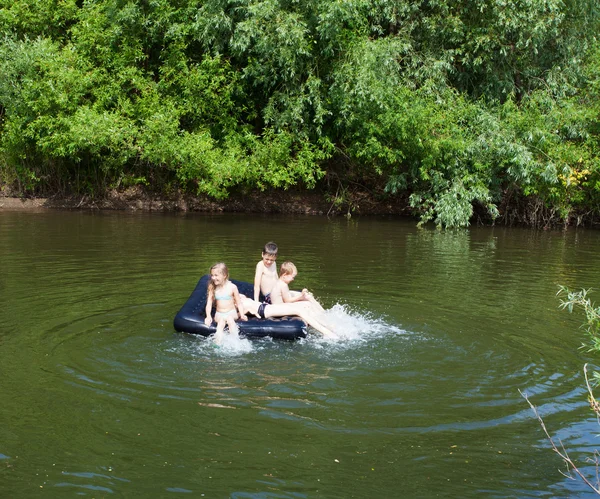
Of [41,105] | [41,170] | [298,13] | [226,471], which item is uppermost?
[298,13]

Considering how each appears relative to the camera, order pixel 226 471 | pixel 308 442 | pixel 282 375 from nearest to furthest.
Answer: pixel 226 471
pixel 308 442
pixel 282 375

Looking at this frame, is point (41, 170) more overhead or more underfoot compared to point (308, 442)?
more overhead

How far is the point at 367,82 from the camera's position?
21438 mm

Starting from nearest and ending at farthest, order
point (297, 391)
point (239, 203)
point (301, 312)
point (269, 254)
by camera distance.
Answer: point (297, 391) → point (301, 312) → point (269, 254) → point (239, 203)

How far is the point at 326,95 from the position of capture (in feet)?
75.4

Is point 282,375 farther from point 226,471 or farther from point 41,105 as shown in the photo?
point 41,105

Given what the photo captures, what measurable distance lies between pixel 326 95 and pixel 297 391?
56.1 feet

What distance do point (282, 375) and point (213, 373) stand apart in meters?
0.71

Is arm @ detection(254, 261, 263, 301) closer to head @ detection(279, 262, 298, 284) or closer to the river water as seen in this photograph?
head @ detection(279, 262, 298, 284)

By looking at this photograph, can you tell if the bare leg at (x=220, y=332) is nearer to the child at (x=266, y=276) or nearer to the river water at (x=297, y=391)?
the river water at (x=297, y=391)

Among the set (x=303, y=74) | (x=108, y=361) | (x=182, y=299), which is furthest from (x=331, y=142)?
(x=108, y=361)

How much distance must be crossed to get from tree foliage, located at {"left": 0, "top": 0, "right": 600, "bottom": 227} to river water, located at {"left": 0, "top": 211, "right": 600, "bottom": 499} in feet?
29.9

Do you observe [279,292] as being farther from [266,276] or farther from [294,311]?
[294,311]

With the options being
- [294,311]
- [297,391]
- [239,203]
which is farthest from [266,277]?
[239,203]
